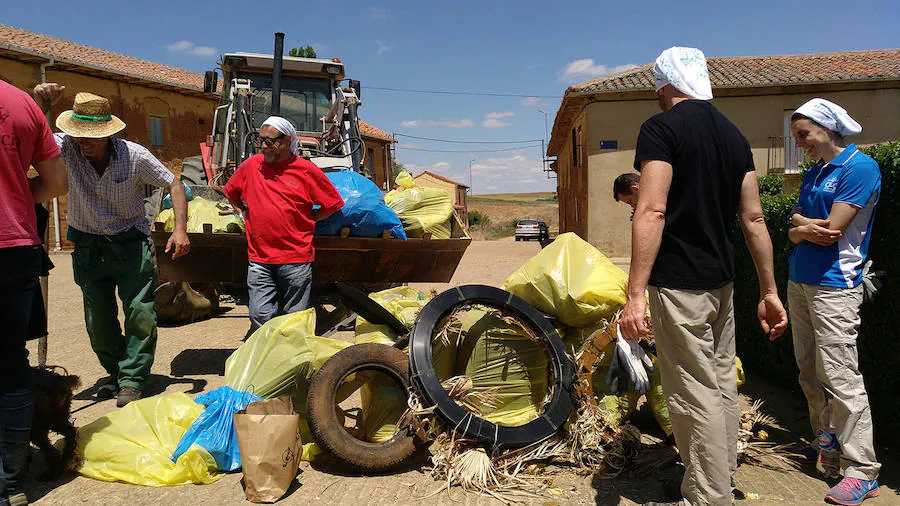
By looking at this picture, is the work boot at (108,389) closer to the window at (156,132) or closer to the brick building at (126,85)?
the brick building at (126,85)

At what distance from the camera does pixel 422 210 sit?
5.09 m

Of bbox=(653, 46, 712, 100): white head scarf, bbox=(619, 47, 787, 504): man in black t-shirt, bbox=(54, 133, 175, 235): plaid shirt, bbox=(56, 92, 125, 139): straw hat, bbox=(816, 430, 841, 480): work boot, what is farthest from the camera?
bbox=(54, 133, 175, 235): plaid shirt

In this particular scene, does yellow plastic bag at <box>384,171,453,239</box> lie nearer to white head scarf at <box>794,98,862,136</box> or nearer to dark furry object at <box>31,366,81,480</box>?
dark furry object at <box>31,366,81,480</box>

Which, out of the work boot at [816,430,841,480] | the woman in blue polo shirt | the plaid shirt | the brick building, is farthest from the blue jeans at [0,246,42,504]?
the brick building

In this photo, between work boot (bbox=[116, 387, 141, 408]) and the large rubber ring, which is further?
work boot (bbox=[116, 387, 141, 408])

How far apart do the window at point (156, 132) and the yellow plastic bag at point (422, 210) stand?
18499mm

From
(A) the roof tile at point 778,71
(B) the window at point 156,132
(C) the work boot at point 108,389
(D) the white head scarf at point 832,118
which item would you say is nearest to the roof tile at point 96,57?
(B) the window at point 156,132

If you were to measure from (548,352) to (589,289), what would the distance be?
1.37 feet

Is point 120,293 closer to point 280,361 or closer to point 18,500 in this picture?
point 280,361

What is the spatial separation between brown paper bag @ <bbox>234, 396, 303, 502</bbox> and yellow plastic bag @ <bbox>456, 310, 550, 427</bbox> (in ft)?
3.58

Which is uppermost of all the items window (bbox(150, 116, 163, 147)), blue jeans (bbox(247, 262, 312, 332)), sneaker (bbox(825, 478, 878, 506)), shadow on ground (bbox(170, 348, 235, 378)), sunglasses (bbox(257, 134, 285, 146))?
window (bbox(150, 116, 163, 147))

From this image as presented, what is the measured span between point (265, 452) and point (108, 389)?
2.03 m

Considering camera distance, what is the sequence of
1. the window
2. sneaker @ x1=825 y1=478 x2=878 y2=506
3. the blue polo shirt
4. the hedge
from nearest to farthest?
1. sneaker @ x1=825 y1=478 x2=878 y2=506
2. the blue polo shirt
3. the hedge
4. the window

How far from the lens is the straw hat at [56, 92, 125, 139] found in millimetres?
3648
